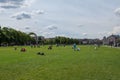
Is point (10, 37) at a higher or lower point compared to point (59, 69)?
higher

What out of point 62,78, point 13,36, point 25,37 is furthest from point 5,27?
point 62,78

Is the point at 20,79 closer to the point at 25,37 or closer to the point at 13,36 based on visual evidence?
the point at 13,36

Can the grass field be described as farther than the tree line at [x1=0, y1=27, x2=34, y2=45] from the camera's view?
No

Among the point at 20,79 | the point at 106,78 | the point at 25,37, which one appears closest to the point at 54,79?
the point at 20,79

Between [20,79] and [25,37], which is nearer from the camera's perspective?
[20,79]

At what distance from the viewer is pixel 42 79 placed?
55.5ft

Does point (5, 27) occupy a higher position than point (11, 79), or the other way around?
point (5, 27)

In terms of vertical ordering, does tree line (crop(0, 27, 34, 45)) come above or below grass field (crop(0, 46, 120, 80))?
above

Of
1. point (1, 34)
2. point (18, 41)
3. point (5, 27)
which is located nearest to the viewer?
point (1, 34)

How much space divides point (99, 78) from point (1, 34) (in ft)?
443

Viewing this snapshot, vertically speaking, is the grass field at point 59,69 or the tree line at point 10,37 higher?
the tree line at point 10,37

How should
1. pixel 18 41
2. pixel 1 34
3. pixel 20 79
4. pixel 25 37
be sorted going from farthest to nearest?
1. pixel 25 37
2. pixel 18 41
3. pixel 1 34
4. pixel 20 79

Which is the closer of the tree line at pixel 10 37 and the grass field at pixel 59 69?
the grass field at pixel 59 69

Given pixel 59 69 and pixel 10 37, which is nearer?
pixel 59 69
